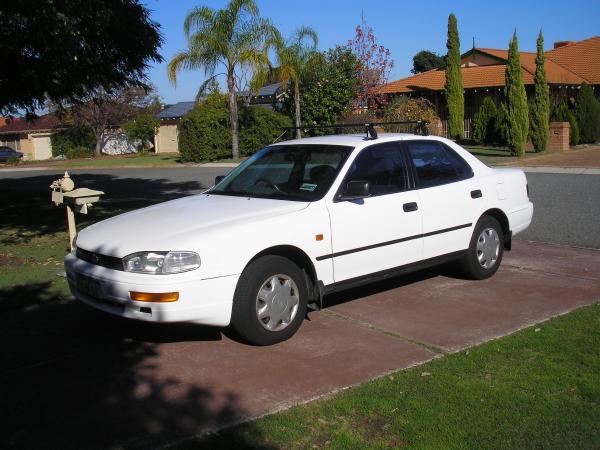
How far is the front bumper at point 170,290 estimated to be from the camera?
189 inches

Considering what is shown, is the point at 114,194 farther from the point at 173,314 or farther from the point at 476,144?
the point at 476,144

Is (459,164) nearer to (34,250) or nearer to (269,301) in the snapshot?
(269,301)

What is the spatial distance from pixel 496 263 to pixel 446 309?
1388mm

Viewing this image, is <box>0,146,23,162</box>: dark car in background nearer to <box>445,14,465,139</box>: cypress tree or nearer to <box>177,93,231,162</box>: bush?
<box>177,93,231,162</box>: bush

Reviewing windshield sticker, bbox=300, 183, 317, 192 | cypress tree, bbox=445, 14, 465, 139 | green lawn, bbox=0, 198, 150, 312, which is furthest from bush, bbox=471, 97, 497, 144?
windshield sticker, bbox=300, 183, 317, 192

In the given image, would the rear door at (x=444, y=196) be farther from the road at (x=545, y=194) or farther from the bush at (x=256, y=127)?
the bush at (x=256, y=127)

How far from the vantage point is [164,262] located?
4.85 metres

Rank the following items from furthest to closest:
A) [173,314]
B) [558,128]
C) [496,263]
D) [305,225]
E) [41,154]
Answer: [41,154] < [558,128] < [496,263] < [305,225] < [173,314]

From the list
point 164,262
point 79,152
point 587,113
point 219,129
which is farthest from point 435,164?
point 79,152

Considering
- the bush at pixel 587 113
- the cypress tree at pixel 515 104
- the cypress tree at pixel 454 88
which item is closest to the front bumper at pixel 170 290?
the cypress tree at pixel 515 104

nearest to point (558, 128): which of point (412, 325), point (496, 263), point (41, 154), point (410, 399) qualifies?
point (496, 263)

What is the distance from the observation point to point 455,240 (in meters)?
6.77

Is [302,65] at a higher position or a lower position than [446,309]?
higher

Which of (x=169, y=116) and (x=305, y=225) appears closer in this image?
(x=305, y=225)
